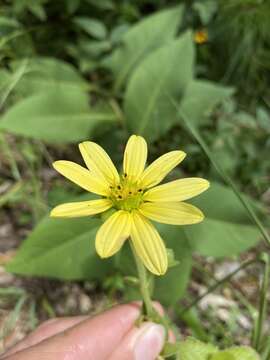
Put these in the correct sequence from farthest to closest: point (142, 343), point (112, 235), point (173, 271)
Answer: point (173, 271) < point (142, 343) < point (112, 235)

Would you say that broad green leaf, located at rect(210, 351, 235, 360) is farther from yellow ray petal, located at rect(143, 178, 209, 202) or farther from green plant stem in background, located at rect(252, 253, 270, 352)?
yellow ray petal, located at rect(143, 178, 209, 202)

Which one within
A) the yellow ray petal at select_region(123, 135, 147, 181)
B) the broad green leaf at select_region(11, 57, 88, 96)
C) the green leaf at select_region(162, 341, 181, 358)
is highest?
the broad green leaf at select_region(11, 57, 88, 96)

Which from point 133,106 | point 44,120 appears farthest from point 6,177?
point 133,106

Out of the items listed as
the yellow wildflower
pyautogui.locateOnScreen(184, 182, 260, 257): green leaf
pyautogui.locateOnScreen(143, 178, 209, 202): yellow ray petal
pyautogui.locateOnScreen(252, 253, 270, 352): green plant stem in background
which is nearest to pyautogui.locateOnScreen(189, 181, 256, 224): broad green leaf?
pyautogui.locateOnScreen(184, 182, 260, 257): green leaf

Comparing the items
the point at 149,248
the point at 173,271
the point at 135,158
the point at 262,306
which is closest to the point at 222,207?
the point at 173,271

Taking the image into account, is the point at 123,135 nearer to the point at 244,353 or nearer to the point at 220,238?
the point at 220,238

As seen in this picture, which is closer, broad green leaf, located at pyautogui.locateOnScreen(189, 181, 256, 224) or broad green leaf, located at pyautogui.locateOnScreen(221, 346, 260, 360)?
broad green leaf, located at pyautogui.locateOnScreen(221, 346, 260, 360)

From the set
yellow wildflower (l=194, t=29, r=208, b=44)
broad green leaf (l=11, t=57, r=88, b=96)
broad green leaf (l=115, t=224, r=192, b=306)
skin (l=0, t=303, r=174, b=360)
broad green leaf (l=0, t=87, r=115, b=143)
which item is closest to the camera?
skin (l=0, t=303, r=174, b=360)

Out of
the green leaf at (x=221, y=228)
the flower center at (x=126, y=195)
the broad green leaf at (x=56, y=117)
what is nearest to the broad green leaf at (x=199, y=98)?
the broad green leaf at (x=56, y=117)
